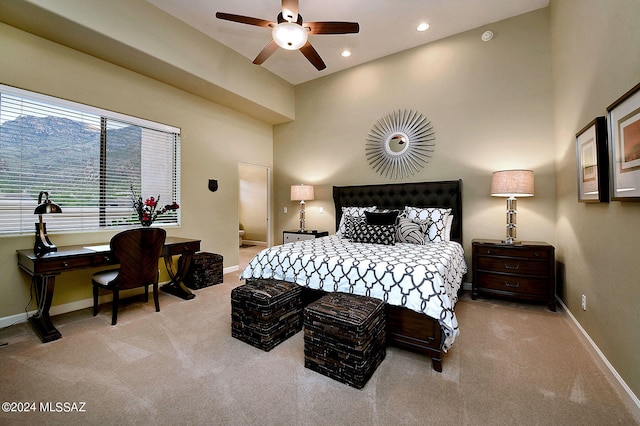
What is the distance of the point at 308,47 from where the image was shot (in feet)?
9.74

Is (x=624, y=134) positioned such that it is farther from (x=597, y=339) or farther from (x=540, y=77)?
(x=540, y=77)

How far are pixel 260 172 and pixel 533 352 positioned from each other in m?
7.26

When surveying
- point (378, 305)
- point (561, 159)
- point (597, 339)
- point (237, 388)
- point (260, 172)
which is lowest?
point (237, 388)

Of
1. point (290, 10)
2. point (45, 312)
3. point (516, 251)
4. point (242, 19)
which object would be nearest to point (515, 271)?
point (516, 251)

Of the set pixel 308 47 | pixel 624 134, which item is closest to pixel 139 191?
pixel 308 47

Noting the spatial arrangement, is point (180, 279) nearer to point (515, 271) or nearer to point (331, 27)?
point (331, 27)

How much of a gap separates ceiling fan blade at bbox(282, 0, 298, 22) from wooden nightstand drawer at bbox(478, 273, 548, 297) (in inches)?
143

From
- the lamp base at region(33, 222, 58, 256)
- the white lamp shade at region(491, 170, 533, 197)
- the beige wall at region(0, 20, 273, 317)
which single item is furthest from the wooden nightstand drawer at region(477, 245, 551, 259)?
the lamp base at region(33, 222, 58, 256)

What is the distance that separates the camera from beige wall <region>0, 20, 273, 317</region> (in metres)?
2.78

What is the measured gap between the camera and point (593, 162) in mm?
2156

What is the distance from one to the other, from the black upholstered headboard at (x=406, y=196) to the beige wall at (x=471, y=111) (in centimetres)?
17

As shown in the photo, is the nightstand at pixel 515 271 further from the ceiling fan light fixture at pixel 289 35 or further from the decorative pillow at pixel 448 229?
the ceiling fan light fixture at pixel 289 35

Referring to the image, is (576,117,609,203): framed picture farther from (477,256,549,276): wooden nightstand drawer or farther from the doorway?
the doorway

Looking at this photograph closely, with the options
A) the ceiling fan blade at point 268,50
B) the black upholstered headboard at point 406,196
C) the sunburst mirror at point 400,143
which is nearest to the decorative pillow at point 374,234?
the black upholstered headboard at point 406,196
